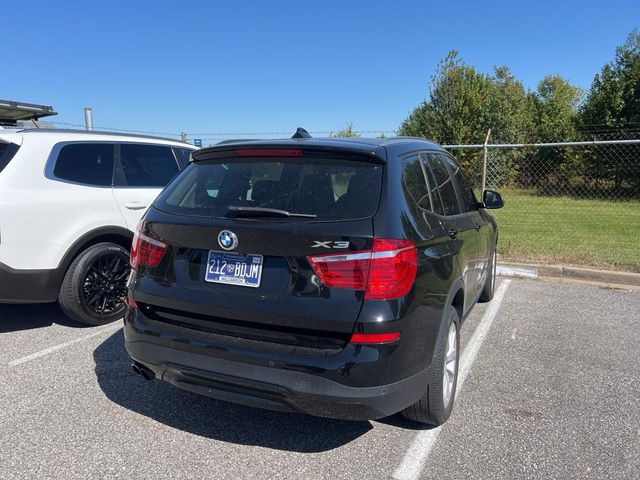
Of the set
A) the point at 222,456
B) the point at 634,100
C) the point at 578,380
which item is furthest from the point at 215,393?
the point at 634,100

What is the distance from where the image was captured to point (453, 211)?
356 cm

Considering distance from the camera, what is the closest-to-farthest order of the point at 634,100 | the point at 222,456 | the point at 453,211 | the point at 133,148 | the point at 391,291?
the point at 391,291
the point at 222,456
the point at 453,211
the point at 133,148
the point at 634,100

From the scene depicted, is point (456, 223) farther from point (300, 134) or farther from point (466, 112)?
point (466, 112)

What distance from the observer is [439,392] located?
279 centimetres

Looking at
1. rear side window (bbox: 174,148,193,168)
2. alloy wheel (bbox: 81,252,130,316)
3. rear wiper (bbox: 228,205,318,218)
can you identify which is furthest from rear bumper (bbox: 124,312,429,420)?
rear side window (bbox: 174,148,193,168)

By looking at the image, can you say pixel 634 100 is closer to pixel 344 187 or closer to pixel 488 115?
pixel 488 115

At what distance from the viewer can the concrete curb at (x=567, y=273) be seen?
21.5 feet

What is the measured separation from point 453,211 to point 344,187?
133cm

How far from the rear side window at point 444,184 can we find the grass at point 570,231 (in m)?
4.37

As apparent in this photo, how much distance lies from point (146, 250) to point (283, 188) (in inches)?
34.6

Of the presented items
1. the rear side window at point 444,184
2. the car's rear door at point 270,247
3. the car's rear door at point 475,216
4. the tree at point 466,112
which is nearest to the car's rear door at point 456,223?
the rear side window at point 444,184

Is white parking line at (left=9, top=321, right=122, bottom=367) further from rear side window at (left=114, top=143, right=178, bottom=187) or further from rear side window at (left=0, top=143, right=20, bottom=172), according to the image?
rear side window at (left=0, top=143, right=20, bottom=172)

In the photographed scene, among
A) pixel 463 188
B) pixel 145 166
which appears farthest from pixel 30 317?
pixel 463 188

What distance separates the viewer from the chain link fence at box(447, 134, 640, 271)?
794cm
